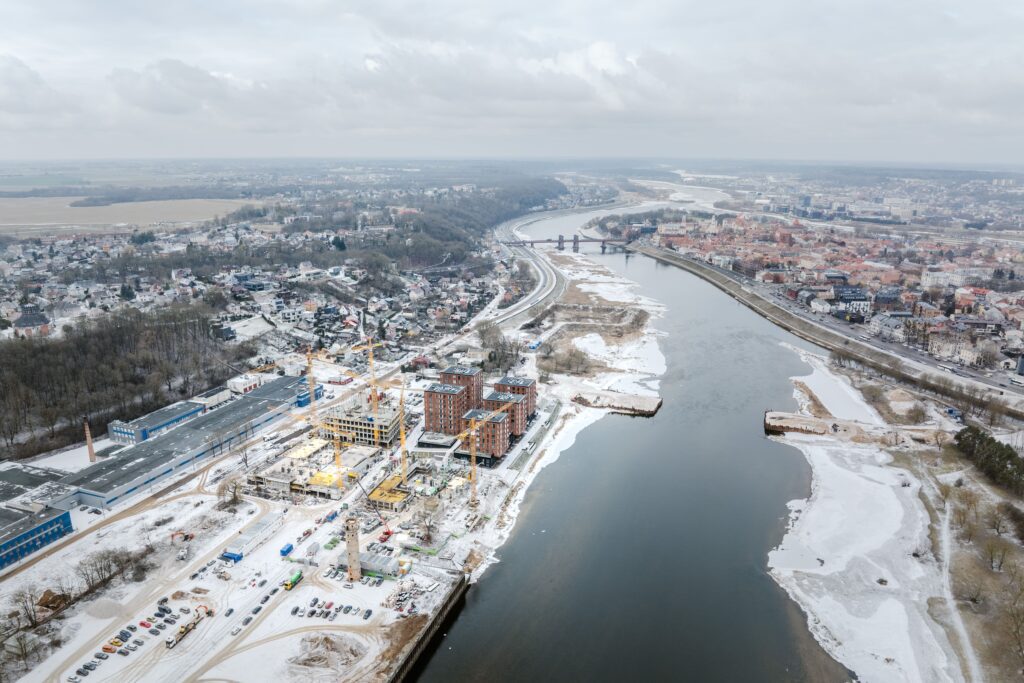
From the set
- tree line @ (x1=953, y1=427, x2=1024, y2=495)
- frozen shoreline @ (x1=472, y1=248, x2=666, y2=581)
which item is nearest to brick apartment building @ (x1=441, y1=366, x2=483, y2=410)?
frozen shoreline @ (x1=472, y1=248, x2=666, y2=581)

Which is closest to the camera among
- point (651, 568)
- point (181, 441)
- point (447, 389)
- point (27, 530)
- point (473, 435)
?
point (27, 530)

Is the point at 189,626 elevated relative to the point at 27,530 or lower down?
lower down

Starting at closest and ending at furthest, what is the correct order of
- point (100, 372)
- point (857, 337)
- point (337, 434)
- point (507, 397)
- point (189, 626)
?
point (189, 626), point (337, 434), point (507, 397), point (100, 372), point (857, 337)

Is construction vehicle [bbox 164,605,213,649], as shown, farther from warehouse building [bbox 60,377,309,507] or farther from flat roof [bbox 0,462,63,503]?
flat roof [bbox 0,462,63,503]

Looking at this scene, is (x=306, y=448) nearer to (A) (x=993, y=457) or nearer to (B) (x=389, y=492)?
(B) (x=389, y=492)

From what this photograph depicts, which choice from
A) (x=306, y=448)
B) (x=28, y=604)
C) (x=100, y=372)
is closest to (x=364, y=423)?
(x=306, y=448)

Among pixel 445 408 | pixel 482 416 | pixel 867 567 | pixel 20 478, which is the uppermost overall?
pixel 482 416

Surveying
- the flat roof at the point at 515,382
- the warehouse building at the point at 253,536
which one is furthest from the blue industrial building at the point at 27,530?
the flat roof at the point at 515,382
